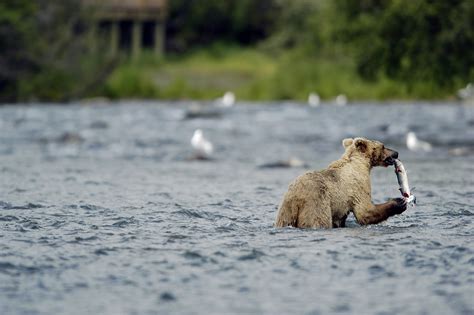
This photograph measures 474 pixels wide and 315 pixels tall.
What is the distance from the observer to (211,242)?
1056 cm

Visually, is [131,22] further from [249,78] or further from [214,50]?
[249,78]

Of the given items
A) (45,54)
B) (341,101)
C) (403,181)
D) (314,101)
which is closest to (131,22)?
(45,54)

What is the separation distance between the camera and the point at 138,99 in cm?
5388

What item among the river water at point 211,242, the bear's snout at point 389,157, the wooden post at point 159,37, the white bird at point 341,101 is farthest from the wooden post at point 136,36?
the bear's snout at point 389,157

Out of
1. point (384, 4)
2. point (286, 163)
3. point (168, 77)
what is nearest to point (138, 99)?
point (168, 77)

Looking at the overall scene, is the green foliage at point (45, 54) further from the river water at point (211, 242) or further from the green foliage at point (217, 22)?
the river water at point (211, 242)

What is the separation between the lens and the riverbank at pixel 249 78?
48688mm

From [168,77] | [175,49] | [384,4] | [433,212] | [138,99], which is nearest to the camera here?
[433,212]

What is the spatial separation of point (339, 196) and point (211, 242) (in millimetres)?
1438

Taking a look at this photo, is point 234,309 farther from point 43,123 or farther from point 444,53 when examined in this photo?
point 43,123

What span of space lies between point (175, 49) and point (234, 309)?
59.2m

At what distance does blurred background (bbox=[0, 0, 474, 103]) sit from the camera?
2856cm

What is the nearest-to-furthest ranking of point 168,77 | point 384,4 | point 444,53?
point 444,53 → point 384,4 → point 168,77

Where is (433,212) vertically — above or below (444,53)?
below
